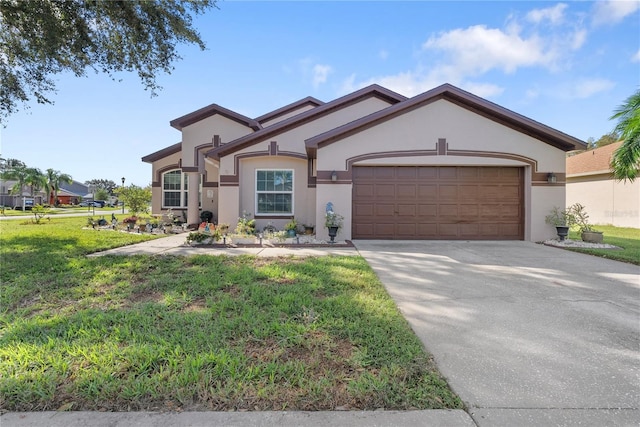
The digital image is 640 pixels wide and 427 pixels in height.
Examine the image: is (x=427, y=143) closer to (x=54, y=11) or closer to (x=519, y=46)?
(x=519, y=46)

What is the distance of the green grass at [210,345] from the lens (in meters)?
2.43

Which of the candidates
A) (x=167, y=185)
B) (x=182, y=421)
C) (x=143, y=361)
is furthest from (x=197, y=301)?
(x=167, y=185)

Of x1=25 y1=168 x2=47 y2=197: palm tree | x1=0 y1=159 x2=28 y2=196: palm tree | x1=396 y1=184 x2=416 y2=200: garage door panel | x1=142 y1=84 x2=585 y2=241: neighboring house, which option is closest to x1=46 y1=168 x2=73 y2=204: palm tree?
x1=25 y1=168 x2=47 y2=197: palm tree

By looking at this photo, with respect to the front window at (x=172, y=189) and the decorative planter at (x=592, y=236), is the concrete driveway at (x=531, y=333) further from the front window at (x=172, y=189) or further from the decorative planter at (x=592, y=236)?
the front window at (x=172, y=189)

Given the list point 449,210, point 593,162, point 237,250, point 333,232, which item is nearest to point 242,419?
point 237,250

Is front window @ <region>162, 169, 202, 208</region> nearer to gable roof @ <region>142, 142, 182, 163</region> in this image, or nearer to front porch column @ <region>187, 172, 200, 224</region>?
gable roof @ <region>142, 142, 182, 163</region>

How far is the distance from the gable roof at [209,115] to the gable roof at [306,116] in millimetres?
2241

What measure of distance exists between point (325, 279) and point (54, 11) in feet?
32.9

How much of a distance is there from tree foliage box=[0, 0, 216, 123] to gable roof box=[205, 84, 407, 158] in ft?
Result: 10.7

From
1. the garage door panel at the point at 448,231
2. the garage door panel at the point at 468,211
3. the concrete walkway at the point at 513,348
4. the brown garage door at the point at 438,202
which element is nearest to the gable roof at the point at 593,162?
the brown garage door at the point at 438,202

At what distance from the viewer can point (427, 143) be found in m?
10.9

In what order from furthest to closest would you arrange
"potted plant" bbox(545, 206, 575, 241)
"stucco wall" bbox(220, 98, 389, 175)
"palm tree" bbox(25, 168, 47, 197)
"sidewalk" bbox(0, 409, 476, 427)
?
"palm tree" bbox(25, 168, 47, 197) → "stucco wall" bbox(220, 98, 389, 175) → "potted plant" bbox(545, 206, 575, 241) → "sidewalk" bbox(0, 409, 476, 427)

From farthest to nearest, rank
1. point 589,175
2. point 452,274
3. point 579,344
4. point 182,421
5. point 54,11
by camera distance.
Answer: point 589,175, point 54,11, point 452,274, point 579,344, point 182,421

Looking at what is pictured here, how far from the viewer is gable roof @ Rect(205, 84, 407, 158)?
12.4 m
